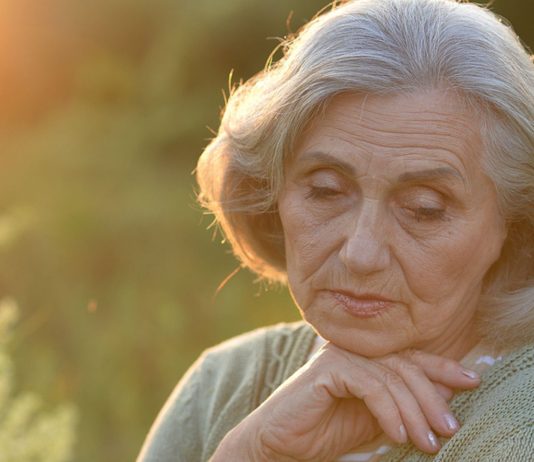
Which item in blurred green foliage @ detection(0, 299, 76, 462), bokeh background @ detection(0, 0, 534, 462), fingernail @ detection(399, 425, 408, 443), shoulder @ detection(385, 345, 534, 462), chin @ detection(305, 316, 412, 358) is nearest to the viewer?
shoulder @ detection(385, 345, 534, 462)

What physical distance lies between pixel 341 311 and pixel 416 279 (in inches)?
7.9

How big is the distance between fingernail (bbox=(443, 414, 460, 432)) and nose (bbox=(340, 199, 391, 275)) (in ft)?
1.16

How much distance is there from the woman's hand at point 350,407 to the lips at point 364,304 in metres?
0.11

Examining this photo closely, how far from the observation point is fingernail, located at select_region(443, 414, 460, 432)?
221 centimetres

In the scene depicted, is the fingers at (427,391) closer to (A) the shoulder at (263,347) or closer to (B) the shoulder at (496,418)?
(B) the shoulder at (496,418)

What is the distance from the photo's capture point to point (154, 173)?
6.72 metres

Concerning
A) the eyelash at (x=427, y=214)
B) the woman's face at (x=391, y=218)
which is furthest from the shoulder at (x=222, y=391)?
the eyelash at (x=427, y=214)

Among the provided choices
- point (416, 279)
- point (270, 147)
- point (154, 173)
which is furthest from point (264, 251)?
point (154, 173)

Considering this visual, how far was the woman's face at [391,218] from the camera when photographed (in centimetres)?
222

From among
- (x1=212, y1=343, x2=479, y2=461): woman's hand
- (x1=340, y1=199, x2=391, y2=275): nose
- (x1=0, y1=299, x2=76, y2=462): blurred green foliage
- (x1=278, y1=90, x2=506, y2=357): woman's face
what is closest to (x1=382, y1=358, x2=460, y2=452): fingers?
(x1=212, y1=343, x2=479, y2=461): woman's hand

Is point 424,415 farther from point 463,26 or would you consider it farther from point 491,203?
point 463,26

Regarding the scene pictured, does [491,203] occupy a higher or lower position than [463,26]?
lower

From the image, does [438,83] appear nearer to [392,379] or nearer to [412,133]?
[412,133]

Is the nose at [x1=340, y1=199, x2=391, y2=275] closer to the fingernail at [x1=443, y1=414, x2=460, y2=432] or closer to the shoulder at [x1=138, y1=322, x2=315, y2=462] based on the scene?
the fingernail at [x1=443, y1=414, x2=460, y2=432]
